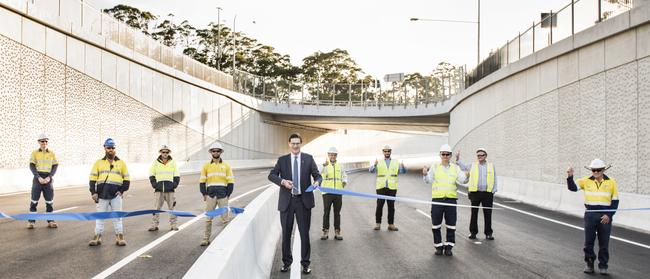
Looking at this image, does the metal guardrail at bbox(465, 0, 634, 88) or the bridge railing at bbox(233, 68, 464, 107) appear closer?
the metal guardrail at bbox(465, 0, 634, 88)

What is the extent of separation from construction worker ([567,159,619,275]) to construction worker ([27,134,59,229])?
10157 mm

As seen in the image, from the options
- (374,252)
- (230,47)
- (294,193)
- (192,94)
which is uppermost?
(230,47)

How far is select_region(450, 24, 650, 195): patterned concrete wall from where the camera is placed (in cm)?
1463

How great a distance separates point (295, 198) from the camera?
799cm

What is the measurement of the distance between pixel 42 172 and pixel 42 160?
260mm

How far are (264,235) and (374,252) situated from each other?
6.23 ft

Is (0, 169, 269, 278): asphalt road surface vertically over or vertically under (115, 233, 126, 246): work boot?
under

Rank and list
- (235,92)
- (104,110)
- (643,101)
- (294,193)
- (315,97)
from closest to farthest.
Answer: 1. (294,193)
2. (643,101)
3. (104,110)
4. (235,92)
5. (315,97)

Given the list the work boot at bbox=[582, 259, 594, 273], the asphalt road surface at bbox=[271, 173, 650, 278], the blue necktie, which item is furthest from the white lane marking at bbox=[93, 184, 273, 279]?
the work boot at bbox=[582, 259, 594, 273]

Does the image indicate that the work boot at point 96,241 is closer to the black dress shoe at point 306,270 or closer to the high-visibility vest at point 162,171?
the high-visibility vest at point 162,171

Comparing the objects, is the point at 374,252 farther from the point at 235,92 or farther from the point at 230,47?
the point at 230,47

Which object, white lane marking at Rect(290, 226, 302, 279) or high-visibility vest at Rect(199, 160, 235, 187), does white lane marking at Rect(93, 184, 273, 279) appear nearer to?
high-visibility vest at Rect(199, 160, 235, 187)

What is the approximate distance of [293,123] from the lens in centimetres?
6738

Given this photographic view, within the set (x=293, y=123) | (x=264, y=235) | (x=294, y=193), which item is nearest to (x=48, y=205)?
(x=264, y=235)
